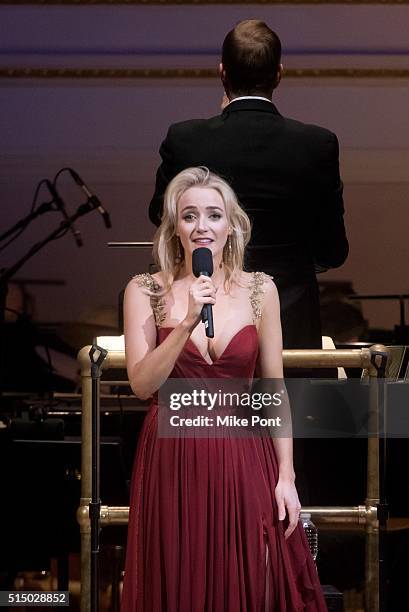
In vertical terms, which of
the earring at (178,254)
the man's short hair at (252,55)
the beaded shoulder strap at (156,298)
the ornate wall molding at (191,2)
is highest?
the ornate wall molding at (191,2)

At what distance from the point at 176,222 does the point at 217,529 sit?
2.31ft

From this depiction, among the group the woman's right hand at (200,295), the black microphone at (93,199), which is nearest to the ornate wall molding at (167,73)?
the black microphone at (93,199)

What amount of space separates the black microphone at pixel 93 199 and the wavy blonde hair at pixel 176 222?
3152mm

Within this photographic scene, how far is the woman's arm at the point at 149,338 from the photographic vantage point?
7.54 ft

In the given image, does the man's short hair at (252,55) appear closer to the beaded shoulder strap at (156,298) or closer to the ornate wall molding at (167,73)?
the beaded shoulder strap at (156,298)

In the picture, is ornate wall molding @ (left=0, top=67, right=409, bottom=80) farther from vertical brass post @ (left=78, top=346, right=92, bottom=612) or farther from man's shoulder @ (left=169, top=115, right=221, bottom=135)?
vertical brass post @ (left=78, top=346, right=92, bottom=612)

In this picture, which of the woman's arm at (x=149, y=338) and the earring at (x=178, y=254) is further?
the earring at (x=178, y=254)

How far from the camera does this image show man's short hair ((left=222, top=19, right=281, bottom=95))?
2924 mm

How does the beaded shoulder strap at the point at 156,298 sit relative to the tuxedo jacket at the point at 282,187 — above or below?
below

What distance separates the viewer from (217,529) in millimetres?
2502

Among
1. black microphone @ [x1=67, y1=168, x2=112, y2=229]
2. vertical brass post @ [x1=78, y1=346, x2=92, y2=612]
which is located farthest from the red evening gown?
black microphone @ [x1=67, y1=168, x2=112, y2=229]

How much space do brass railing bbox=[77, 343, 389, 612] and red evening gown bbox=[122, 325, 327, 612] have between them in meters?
0.16

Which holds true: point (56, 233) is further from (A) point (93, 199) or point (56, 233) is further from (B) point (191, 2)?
(B) point (191, 2)

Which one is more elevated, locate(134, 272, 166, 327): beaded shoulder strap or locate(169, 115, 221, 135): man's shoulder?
locate(169, 115, 221, 135): man's shoulder
